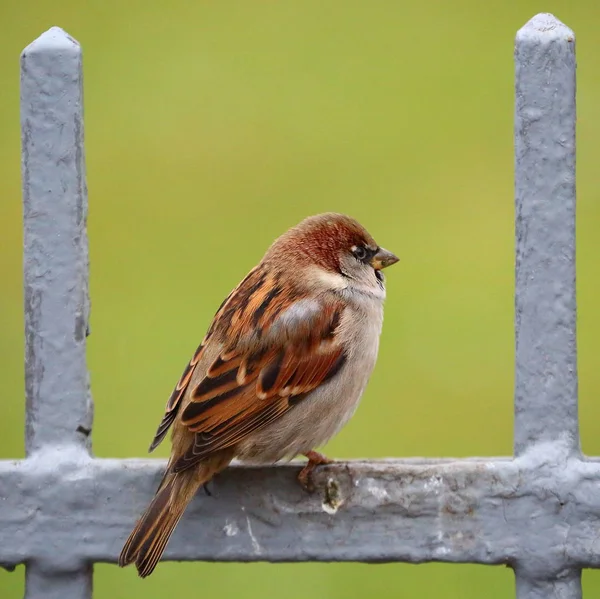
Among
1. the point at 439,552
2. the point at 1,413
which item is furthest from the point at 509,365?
the point at 439,552

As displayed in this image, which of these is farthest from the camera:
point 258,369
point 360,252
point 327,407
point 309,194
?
point 309,194

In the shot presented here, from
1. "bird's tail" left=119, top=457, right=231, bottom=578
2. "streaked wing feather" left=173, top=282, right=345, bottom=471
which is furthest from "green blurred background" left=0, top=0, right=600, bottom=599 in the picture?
"bird's tail" left=119, top=457, right=231, bottom=578

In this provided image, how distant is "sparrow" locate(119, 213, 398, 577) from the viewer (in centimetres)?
291

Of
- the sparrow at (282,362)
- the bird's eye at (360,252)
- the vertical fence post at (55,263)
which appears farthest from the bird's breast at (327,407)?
the vertical fence post at (55,263)

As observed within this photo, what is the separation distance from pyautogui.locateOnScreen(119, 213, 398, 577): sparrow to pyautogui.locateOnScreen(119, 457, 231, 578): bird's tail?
0.44ft

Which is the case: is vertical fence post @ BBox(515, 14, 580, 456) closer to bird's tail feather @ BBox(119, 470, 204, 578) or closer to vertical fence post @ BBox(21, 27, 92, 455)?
bird's tail feather @ BBox(119, 470, 204, 578)

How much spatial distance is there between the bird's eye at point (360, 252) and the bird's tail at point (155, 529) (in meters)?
0.97

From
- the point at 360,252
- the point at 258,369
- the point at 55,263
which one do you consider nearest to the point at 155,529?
the point at 55,263

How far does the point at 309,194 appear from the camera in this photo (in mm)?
6715

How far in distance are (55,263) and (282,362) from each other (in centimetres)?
68

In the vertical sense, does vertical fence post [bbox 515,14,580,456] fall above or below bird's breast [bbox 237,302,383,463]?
above

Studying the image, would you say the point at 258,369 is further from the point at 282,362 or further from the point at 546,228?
the point at 546,228

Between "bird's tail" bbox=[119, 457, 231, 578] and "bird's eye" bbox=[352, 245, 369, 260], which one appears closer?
"bird's tail" bbox=[119, 457, 231, 578]

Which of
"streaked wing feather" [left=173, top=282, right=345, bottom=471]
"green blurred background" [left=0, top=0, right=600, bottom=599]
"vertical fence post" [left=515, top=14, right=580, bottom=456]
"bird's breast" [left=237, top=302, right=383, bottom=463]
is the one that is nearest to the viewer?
"vertical fence post" [left=515, top=14, right=580, bottom=456]
